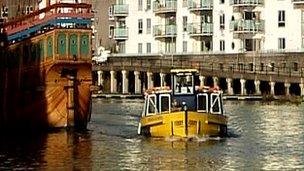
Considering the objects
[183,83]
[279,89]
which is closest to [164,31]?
[279,89]

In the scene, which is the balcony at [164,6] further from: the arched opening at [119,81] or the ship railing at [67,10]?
the ship railing at [67,10]

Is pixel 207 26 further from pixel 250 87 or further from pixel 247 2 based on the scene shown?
pixel 250 87

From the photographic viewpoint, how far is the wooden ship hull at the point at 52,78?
67.5 metres

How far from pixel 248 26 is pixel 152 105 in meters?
66.3

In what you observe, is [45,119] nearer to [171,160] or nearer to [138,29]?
[171,160]

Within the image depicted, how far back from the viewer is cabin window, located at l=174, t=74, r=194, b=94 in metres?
60.8

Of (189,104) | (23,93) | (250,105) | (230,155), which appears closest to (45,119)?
(23,93)

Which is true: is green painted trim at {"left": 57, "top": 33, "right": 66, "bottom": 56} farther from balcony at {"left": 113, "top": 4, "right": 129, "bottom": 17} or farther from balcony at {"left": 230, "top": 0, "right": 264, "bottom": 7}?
balcony at {"left": 113, "top": 4, "right": 129, "bottom": 17}

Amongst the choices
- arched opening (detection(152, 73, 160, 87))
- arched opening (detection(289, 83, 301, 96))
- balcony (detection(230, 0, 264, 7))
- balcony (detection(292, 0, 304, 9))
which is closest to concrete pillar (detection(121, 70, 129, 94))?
arched opening (detection(152, 73, 160, 87))

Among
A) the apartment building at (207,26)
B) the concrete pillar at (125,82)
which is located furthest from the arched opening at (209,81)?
the concrete pillar at (125,82)

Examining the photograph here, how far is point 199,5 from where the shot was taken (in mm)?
132500

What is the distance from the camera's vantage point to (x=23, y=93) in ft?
231

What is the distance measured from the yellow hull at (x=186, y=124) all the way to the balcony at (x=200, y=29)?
6990 centimetres

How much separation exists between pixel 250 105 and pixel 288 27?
20.7 m
